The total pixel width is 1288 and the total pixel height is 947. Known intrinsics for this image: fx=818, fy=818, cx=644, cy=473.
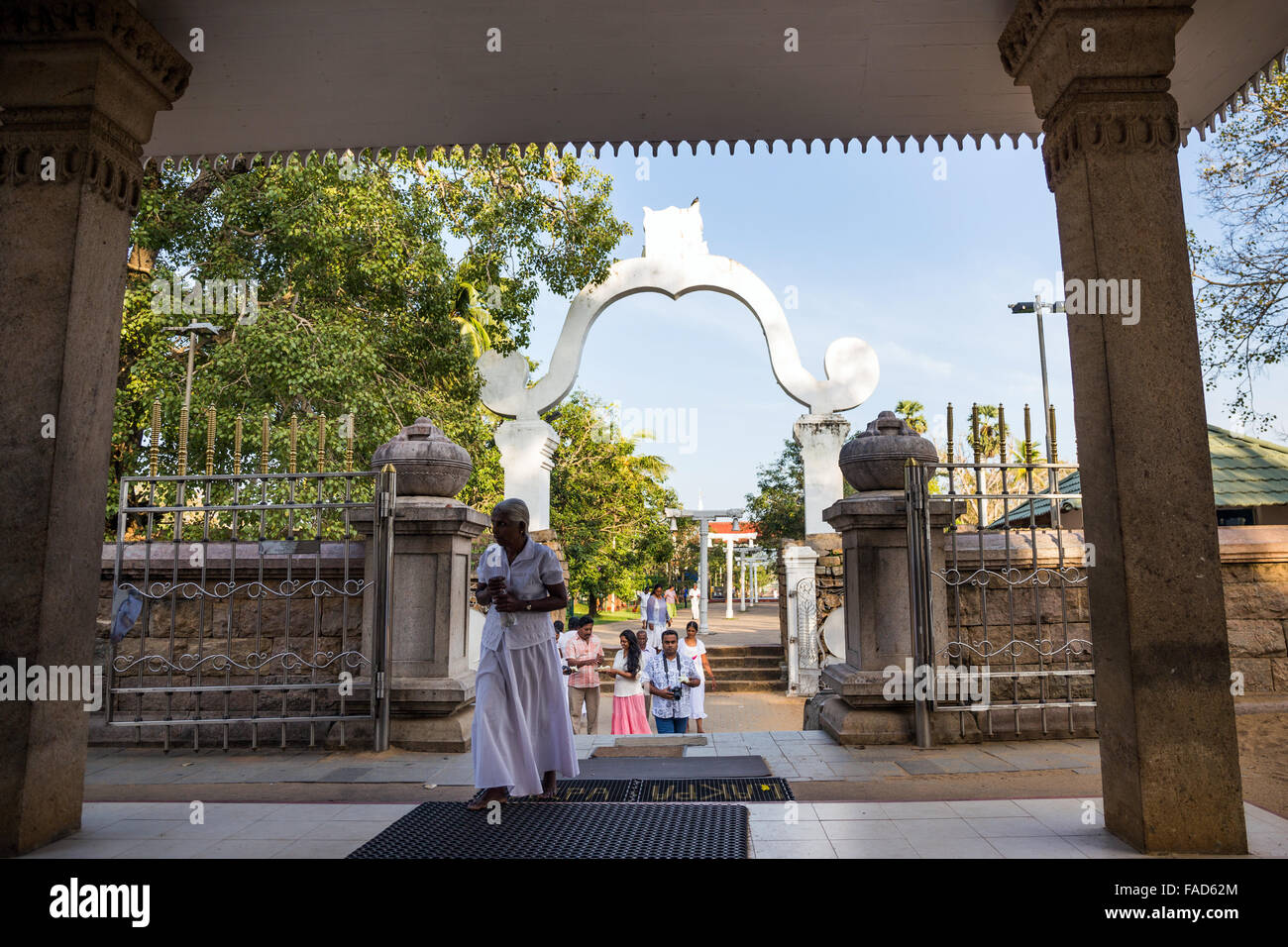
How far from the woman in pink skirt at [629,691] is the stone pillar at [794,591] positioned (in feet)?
17.9

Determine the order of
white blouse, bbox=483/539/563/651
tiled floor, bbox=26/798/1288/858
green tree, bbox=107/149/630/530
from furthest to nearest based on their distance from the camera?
1. green tree, bbox=107/149/630/530
2. white blouse, bbox=483/539/563/651
3. tiled floor, bbox=26/798/1288/858

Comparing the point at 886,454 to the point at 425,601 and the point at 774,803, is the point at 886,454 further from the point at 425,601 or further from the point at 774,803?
the point at 425,601

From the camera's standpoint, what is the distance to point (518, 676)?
170 inches

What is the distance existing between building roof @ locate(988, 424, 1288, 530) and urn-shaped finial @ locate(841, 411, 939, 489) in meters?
4.40

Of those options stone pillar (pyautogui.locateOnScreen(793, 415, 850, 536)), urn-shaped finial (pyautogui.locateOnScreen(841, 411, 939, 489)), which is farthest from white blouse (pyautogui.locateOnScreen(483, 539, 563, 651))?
stone pillar (pyautogui.locateOnScreen(793, 415, 850, 536))

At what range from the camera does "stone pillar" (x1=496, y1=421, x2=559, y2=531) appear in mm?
12125

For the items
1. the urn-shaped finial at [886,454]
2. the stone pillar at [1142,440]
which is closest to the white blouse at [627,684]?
the urn-shaped finial at [886,454]

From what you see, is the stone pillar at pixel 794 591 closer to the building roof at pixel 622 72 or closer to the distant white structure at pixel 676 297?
the distant white structure at pixel 676 297

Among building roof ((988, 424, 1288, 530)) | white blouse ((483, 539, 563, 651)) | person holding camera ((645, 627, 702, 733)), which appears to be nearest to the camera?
white blouse ((483, 539, 563, 651))

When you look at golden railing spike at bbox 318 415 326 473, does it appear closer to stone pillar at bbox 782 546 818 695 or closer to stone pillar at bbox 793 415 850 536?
stone pillar at bbox 793 415 850 536

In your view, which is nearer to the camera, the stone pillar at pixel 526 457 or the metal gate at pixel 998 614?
the metal gate at pixel 998 614

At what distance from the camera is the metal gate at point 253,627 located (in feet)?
19.3

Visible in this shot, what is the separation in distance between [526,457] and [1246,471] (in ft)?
31.6
